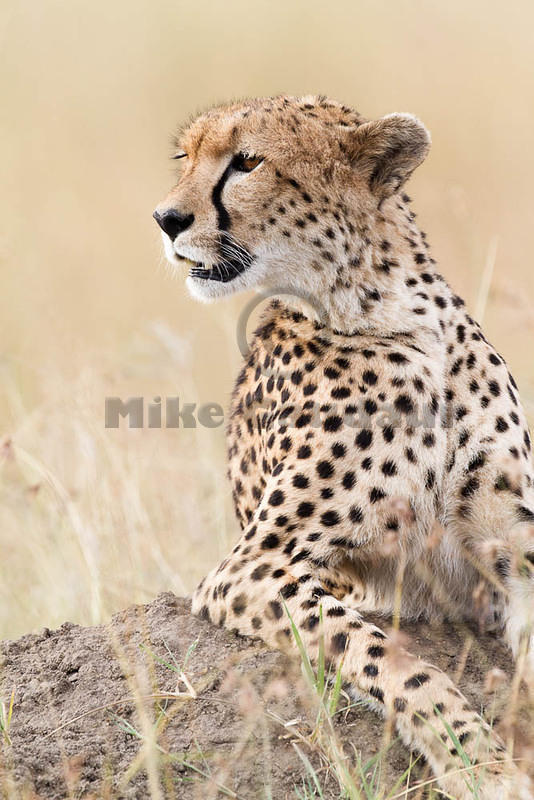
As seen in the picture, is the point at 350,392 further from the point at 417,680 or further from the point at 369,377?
the point at 417,680

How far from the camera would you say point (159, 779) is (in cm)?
216

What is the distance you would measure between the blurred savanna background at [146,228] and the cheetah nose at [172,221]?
2.09 feet

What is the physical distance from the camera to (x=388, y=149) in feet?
9.34

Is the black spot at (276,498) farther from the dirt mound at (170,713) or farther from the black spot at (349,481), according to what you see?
the dirt mound at (170,713)

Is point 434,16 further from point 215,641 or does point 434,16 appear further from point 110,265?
point 215,641

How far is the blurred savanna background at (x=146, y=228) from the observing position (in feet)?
13.4

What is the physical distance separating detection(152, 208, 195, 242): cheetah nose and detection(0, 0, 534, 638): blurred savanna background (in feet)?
2.09

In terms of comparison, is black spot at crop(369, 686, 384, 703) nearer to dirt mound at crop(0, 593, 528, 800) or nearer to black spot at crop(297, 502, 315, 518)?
dirt mound at crop(0, 593, 528, 800)

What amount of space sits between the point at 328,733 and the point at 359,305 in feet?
3.37

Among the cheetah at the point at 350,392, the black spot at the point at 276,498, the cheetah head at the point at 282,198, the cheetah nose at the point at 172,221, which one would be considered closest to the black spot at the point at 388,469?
the cheetah at the point at 350,392

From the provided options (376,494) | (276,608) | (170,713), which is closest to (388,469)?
(376,494)

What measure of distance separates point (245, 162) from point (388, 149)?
354 mm

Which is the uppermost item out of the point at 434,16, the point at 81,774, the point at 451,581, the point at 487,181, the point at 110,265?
the point at 434,16

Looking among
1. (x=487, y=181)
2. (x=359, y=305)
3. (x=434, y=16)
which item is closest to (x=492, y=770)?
(x=359, y=305)
